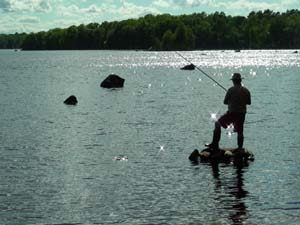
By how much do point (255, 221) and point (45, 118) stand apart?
34.5 meters

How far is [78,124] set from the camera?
44.3 metres

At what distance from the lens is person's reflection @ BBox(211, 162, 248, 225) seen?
57.0 ft

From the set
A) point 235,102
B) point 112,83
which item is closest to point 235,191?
point 235,102

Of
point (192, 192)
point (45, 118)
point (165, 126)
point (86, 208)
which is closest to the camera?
point (86, 208)

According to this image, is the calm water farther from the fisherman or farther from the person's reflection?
the fisherman

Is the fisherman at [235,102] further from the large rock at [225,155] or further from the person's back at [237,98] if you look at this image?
the large rock at [225,155]

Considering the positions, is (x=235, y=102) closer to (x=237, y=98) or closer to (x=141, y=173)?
(x=237, y=98)

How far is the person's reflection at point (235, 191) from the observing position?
17.4 meters

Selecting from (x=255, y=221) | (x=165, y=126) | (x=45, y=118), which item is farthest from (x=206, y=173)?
(x=45, y=118)

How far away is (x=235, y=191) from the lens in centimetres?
2050

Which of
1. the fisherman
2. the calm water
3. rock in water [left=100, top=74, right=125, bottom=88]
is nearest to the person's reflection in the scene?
the calm water

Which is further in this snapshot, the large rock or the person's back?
the large rock

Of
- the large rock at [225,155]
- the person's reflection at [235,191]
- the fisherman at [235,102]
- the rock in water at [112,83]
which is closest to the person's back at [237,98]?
the fisherman at [235,102]

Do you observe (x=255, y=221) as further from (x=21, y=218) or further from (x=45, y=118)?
(x=45, y=118)
